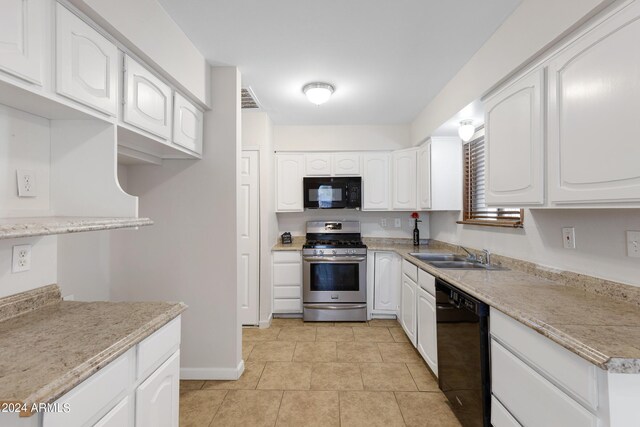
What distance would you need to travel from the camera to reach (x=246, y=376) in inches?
91.0

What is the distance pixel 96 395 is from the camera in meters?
0.88

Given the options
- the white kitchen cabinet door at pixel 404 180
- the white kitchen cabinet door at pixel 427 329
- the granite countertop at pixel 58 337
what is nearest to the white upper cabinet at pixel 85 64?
the granite countertop at pixel 58 337

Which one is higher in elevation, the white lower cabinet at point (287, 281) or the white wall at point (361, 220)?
the white wall at point (361, 220)

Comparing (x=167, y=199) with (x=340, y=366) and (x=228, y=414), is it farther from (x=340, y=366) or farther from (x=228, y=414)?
(x=340, y=366)

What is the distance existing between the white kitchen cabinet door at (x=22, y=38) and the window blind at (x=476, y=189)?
2.81 m

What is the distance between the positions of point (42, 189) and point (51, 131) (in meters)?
0.27

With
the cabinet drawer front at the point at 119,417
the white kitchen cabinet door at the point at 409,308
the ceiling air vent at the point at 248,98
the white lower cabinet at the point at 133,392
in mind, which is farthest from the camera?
the ceiling air vent at the point at 248,98

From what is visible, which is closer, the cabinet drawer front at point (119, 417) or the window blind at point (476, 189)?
the cabinet drawer front at point (119, 417)

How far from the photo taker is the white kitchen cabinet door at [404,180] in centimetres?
354

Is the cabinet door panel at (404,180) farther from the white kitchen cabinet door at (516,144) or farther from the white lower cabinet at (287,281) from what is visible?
the white kitchen cabinet door at (516,144)

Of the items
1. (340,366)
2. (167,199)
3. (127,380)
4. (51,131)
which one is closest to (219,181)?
(167,199)

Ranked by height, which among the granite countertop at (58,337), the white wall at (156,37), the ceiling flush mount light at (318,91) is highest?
the ceiling flush mount light at (318,91)

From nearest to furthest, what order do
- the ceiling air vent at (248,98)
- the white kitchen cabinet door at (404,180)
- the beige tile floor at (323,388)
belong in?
the beige tile floor at (323,388), the ceiling air vent at (248,98), the white kitchen cabinet door at (404,180)

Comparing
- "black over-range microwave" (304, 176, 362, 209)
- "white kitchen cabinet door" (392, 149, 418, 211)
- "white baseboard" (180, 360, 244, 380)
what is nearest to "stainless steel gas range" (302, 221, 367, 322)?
"black over-range microwave" (304, 176, 362, 209)
